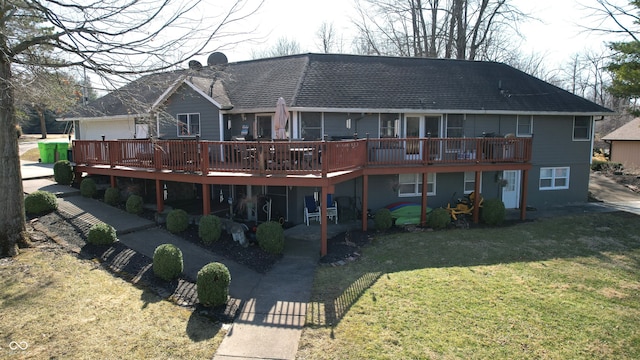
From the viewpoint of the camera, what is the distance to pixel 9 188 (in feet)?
→ 31.1

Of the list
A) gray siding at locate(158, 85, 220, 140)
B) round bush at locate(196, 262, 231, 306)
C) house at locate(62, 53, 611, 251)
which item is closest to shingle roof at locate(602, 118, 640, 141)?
house at locate(62, 53, 611, 251)

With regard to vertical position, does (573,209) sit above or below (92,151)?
below

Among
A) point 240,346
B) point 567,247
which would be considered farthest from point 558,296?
point 240,346

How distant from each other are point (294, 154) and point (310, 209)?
344cm

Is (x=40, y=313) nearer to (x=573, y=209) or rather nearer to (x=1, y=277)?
(x=1, y=277)

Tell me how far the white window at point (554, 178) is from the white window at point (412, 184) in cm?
602

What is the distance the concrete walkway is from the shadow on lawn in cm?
52

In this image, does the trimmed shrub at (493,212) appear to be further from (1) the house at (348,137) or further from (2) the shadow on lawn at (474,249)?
(1) the house at (348,137)

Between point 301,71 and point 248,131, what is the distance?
3704 millimetres

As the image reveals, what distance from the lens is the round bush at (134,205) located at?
12383 millimetres

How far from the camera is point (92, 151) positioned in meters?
14.1

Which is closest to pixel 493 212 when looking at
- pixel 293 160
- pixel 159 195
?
pixel 293 160

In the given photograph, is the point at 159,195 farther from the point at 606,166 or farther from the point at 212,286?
the point at 606,166

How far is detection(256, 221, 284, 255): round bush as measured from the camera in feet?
34.0
